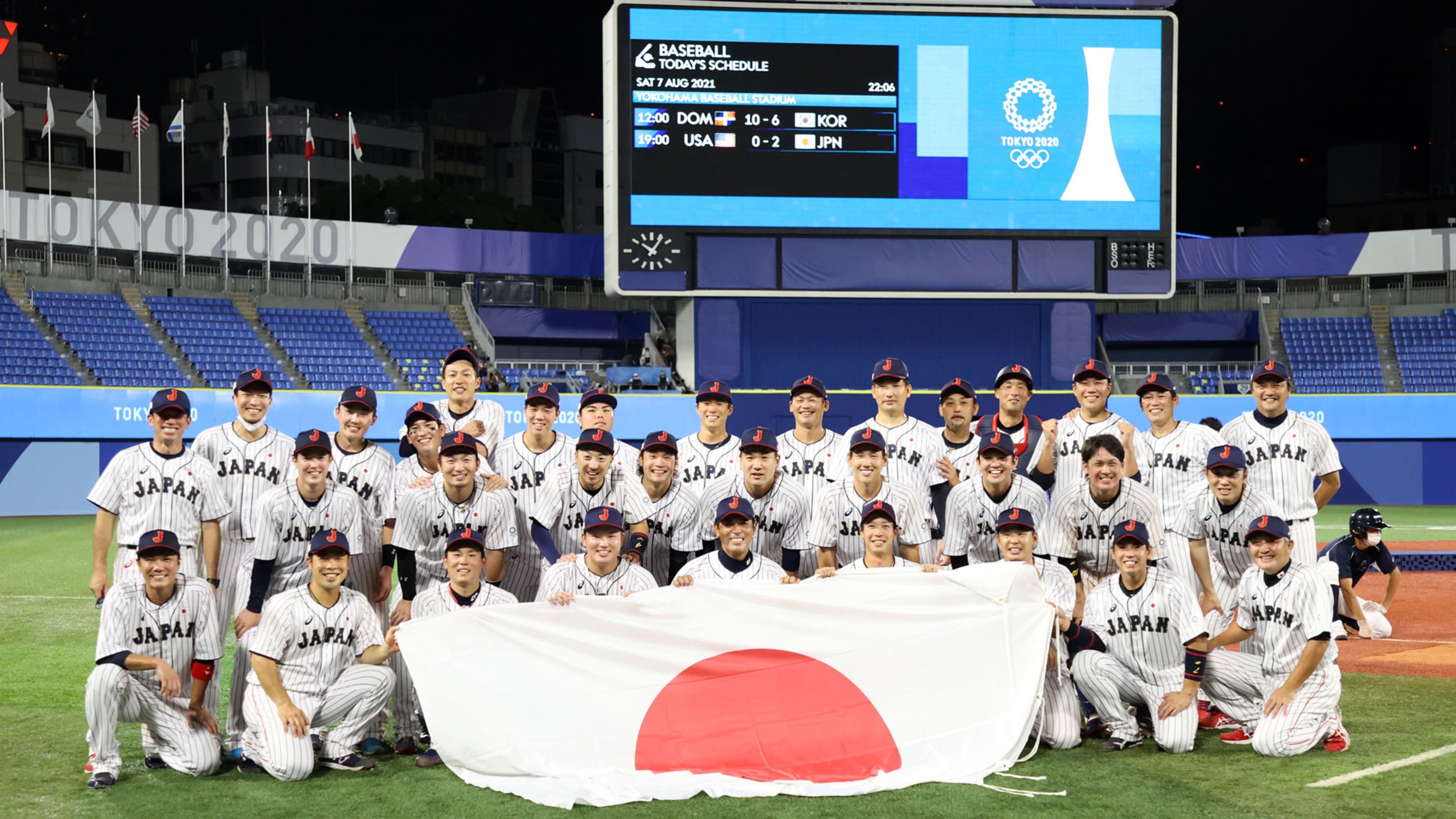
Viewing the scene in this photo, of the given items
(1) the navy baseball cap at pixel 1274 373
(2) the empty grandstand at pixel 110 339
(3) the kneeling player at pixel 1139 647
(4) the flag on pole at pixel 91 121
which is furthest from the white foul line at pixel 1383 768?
(4) the flag on pole at pixel 91 121

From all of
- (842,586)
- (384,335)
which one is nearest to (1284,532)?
(842,586)

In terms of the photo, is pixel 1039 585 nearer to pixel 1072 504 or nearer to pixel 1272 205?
pixel 1072 504

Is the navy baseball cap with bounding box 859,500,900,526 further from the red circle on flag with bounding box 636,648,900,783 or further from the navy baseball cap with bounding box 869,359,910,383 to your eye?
the navy baseball cap with bounding box 869,359,910,383

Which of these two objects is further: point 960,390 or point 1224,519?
point 960,390

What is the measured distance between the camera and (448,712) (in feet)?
21.2

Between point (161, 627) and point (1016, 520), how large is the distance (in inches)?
180

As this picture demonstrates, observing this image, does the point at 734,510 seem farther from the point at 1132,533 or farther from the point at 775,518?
the point at 1132,533

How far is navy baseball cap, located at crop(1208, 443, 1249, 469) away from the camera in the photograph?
24.4ft

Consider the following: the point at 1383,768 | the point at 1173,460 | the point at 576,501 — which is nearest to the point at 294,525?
the point at 576,501

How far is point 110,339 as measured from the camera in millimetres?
28188

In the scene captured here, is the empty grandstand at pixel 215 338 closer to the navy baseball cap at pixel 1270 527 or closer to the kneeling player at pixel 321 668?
the kneeling player at pixel 321 668

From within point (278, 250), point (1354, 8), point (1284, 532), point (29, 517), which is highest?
point (1354, 8)

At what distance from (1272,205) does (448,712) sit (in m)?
55.1

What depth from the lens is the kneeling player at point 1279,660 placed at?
6711mm
